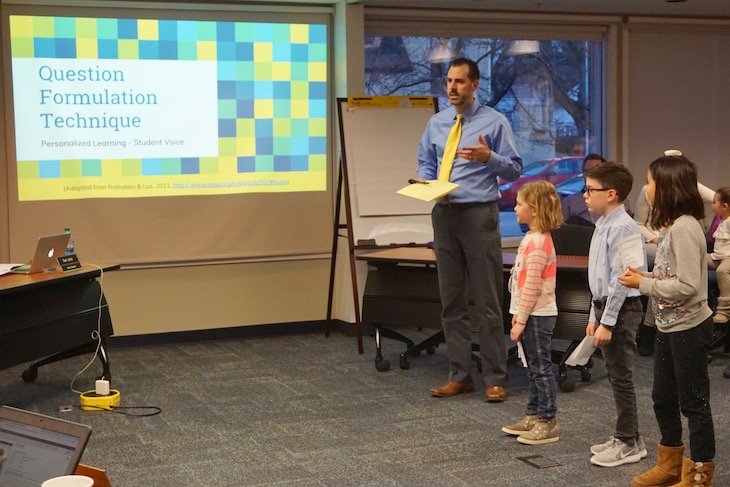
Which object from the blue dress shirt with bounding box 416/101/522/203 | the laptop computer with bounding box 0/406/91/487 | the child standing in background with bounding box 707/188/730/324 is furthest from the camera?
the child standing in background with bounding box 707/188/730/324

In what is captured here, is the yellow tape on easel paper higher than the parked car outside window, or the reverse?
the yellow tape on easel paper

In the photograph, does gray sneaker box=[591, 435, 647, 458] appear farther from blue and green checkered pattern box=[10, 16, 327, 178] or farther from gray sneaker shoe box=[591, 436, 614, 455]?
blue and green checkered pattern box=[10, 16, 327, 178]

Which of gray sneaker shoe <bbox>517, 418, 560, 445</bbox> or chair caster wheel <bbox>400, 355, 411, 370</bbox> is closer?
gray sneaker shoe <bbox>517, 418, 560, 445</bbox>

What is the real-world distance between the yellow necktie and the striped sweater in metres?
0.87

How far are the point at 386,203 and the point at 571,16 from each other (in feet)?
8.30

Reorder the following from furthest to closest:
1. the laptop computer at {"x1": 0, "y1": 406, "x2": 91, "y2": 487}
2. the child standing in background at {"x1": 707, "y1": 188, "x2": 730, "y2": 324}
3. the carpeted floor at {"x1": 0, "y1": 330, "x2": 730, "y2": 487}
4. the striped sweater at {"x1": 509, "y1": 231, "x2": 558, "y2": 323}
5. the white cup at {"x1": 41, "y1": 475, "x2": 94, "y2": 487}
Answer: the child standing in background at {"x1": 707, "y1": 188, "x2": 730, "y2": 324} → the striped sweater at {"x1": 509, "y1": 231, "x2": 558, "y2": 323} → the carpeted floor at {"x1": 0, "y1": 330, "x2": 730, "y2": 487} → the laptop computer at {"x1": 0, "y1": 406, "x2": 91, "y2": 487} → the white cup at {"x1": 41, "y1": 475, "x2": 94, "y2": 487}

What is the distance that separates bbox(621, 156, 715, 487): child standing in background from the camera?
11.0ft

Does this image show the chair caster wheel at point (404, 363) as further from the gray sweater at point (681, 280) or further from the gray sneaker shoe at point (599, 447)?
the gray sweater at point (681, 280)

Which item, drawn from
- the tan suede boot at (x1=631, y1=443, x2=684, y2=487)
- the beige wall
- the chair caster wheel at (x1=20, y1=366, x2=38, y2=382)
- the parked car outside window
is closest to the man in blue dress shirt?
the tan suede boot at (x1=631, y1=443, x2=684, y2=487)

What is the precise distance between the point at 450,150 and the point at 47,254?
232cm

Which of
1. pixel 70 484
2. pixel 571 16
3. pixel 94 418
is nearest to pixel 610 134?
pixel 571 16

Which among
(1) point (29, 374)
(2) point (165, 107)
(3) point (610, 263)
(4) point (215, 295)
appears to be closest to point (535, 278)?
(3) point (610, 263)

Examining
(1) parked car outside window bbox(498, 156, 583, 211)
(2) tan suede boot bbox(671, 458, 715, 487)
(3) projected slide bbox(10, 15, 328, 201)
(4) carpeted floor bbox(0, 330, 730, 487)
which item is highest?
(3) projected slide bbox(10, 15, 328, 201)

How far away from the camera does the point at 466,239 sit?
203 inches
